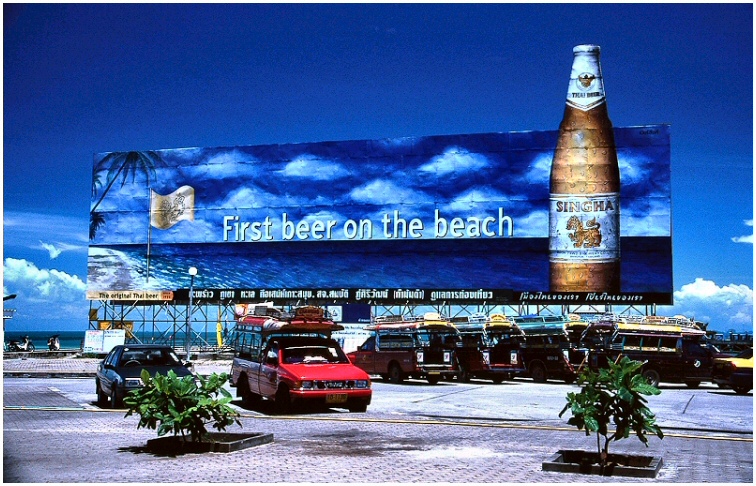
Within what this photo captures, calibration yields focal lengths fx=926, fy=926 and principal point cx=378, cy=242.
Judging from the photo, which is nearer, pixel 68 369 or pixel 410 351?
pixel 410 351

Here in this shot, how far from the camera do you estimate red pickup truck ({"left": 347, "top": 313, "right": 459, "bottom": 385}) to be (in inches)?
1142

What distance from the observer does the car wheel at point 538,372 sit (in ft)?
102

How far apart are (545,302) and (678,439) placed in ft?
118

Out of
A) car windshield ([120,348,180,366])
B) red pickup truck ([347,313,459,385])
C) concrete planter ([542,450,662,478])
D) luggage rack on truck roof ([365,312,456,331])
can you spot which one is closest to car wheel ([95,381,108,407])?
car windshield ([120,348,180,366])

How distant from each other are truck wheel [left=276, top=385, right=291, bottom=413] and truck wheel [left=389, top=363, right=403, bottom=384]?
35.8 feet

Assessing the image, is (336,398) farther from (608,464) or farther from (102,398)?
(608,464)

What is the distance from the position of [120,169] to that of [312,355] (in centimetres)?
4390

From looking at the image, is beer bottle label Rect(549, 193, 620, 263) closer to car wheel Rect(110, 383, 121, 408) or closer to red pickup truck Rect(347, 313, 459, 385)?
red pickup truck Rect(347, 313, 459, 385)

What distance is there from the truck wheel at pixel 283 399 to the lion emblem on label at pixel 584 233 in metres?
33.1

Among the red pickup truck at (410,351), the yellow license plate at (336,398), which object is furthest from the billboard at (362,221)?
the yellow license plate at (336,398)

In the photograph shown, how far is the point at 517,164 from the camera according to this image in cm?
5144

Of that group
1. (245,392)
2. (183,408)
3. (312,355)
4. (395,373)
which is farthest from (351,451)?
(395,373)

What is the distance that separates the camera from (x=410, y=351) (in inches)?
1147

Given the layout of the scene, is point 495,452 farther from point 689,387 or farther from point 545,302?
point 545,302
